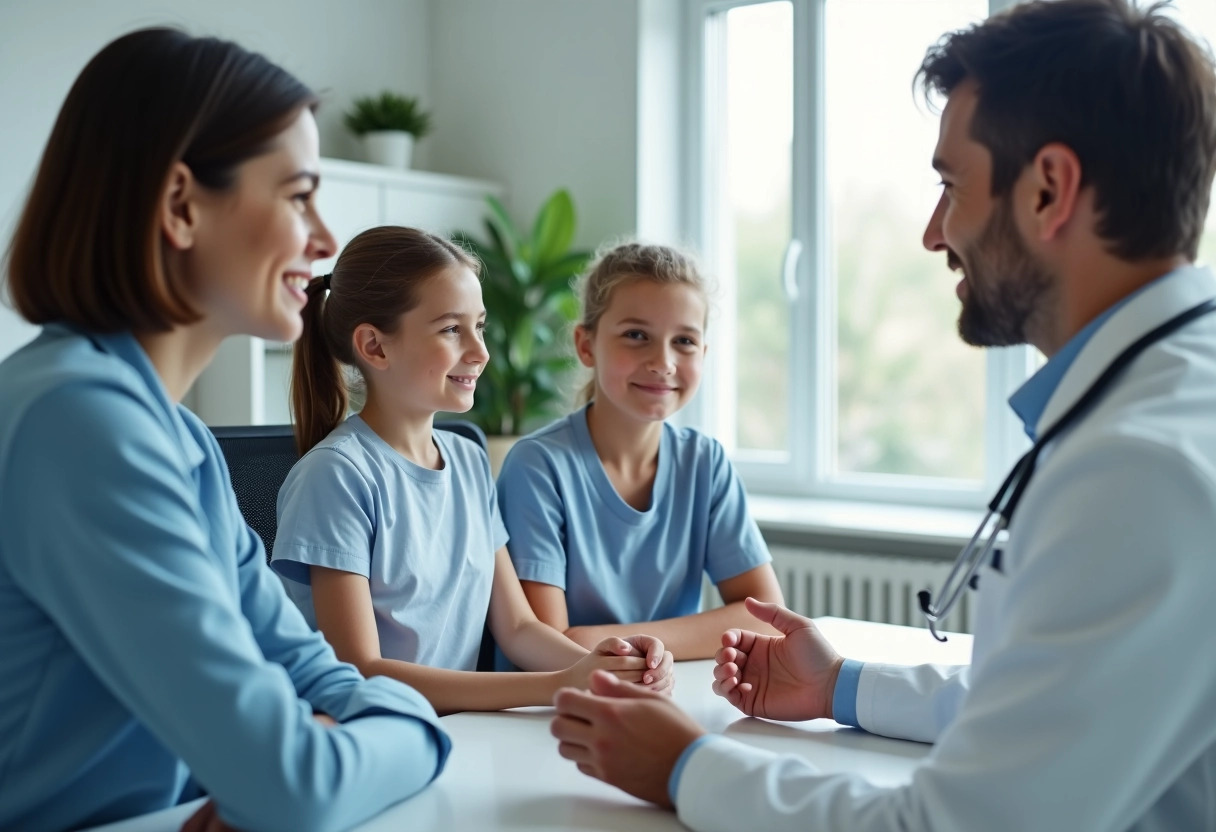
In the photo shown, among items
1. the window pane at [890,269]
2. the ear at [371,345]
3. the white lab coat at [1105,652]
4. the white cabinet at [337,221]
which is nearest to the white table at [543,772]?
the white lab coat at [1105,652]

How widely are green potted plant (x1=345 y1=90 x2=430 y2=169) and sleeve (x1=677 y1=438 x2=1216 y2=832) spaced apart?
3.12 metres

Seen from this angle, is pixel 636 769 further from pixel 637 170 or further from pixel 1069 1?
pixel 637 170

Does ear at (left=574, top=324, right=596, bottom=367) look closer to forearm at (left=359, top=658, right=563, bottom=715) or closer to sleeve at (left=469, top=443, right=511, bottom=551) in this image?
sleeve at (left=469, top=443, right=511, bottom=551)

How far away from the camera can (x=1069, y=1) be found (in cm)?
102

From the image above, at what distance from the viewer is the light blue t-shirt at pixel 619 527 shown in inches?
70.7

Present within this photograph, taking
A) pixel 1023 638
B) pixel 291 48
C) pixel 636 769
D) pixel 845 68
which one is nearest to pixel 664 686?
pixel 636 769

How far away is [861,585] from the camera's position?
309cm

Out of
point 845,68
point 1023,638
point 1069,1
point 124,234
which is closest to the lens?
point 1023,638

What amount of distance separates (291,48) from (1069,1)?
305 centimetres

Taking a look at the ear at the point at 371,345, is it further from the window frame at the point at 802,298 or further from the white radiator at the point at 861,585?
the window frame at the point at 802,298

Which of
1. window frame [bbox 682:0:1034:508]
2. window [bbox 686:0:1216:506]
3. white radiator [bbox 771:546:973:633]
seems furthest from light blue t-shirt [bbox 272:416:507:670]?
window [bbox 686:0:1216:506]

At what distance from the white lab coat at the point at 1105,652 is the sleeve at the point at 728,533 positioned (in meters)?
1.03

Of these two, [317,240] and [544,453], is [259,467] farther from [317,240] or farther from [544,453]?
[317,240]

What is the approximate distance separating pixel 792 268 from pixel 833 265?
127mm
